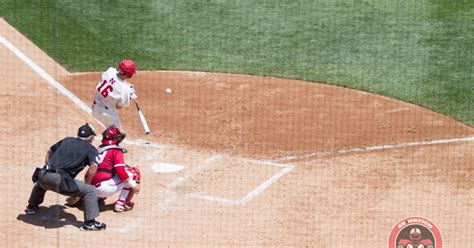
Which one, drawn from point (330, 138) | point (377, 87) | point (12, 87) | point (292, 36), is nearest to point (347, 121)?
point (330, 138)

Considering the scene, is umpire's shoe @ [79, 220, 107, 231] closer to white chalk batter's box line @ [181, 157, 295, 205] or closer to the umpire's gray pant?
the umpire's gray pant

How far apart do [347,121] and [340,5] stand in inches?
204

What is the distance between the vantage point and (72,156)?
10094 millimetres

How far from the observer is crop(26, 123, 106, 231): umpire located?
994cm

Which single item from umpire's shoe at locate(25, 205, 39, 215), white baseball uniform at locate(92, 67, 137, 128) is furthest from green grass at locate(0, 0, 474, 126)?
umpire's shoe at locate(25, 205, 39, 215)

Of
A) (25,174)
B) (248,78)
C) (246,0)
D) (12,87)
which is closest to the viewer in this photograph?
(25,174)

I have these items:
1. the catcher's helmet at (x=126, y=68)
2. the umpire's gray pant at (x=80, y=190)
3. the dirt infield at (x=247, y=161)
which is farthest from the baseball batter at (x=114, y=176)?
the catcher's helmet at (x=126, y=68)

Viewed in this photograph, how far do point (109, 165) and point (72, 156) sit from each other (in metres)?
0.57

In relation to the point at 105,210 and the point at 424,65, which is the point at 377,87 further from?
the point at 105,210

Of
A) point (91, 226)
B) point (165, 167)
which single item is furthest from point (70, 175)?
point (165, 167)

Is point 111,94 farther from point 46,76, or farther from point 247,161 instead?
point 46,76

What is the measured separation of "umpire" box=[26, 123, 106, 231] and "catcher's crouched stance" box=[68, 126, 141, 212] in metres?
0.24

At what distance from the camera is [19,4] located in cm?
1769

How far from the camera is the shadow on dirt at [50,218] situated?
10171mm
